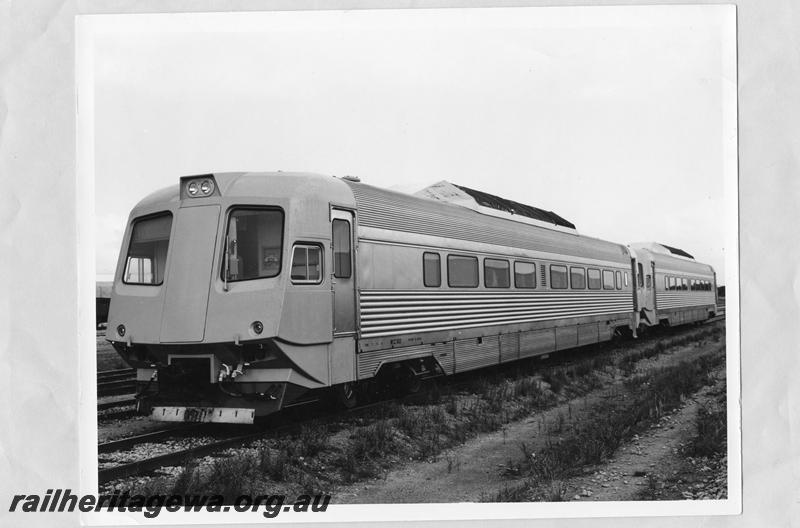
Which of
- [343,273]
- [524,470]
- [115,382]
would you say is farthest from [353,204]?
[115,382]

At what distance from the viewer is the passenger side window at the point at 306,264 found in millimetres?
7598

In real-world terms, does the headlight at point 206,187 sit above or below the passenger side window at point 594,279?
above

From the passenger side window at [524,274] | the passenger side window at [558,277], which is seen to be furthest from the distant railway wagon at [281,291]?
the passenger side window at [558,277]

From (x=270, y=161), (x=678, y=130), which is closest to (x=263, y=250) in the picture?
(x=270, y=161)

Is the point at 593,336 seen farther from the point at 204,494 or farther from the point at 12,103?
the point at 12,103

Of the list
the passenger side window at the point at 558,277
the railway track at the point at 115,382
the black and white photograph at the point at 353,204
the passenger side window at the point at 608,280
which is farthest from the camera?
the passenger side window at the point at 608,280

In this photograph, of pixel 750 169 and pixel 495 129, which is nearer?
pixel 750 169

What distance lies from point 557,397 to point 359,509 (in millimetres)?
4476

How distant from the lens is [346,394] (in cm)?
876

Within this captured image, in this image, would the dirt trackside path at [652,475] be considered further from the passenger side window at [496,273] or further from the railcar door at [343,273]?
the passenger side window at [496,273]

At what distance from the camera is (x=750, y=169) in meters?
7.45

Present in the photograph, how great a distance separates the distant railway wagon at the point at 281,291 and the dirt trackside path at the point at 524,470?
1.45 meters

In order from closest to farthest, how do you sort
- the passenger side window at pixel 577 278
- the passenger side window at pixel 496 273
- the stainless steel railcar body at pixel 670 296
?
1. the passenger side window at pixel 496 273
2. the passenger side window at pixel 577 278
3. the stainless steel railcar body at pixel 670 296

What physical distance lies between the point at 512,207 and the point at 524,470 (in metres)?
4.68
